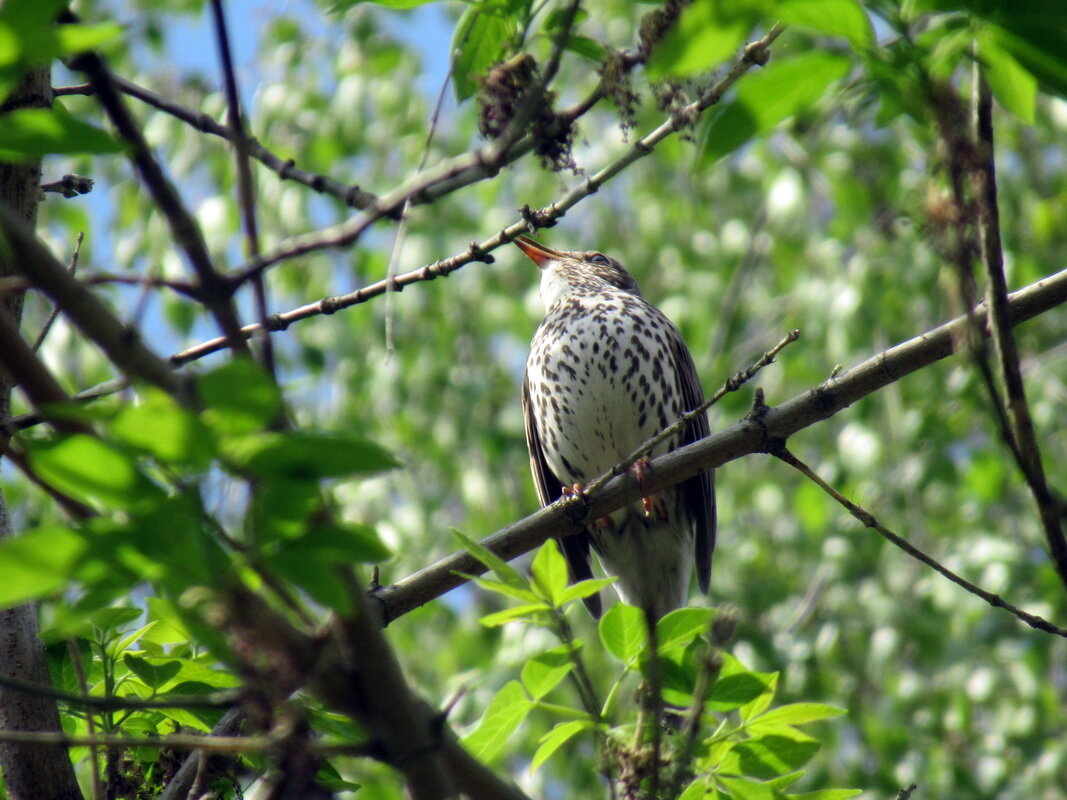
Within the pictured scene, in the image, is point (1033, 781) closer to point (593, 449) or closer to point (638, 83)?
point (593, 449)

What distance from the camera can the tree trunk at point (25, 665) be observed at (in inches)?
82.1

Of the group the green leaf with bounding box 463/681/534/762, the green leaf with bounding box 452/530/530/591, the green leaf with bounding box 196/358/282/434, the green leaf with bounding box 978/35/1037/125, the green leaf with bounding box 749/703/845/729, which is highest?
the green leaf with bounding box 978/35/1037/125

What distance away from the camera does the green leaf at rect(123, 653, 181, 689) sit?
1.99 meters

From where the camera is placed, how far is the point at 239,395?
40.8 inches

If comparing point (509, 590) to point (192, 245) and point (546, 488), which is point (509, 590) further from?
point (546, 488)

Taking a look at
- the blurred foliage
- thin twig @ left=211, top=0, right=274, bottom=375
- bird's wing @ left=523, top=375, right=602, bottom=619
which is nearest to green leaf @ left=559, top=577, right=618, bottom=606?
thin twig @ left=211, top=0, right=274, bottom=375

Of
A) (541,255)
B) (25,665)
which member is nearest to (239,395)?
(25,665)

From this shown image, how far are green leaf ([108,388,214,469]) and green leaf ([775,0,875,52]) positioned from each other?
2.35 feet

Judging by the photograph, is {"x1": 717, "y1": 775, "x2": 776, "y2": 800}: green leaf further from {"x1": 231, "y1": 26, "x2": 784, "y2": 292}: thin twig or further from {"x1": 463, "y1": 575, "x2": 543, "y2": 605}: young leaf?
{"x1": 231, "y1": 26, "x2": 784, "y2": 292}: thin twig

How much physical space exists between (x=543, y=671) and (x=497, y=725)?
0.12 meters

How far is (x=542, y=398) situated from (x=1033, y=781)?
3.08 meters

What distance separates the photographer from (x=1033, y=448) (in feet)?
4.75

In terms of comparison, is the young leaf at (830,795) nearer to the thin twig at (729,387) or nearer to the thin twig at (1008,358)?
the thin twig at (1008,358)

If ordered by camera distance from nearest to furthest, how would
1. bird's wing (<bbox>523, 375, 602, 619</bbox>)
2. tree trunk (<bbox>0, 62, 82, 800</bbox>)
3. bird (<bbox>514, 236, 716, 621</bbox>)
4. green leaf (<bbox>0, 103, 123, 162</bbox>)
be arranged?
green leaf (<bbox>0, 103, 123, 162</bbox>) → tree trunk (<bbox>0, 62, 82, 800</bbox>) → bird (<bbox>514, 236, 716, 621</bbox>) → bird's wing (<bbox>523, 375, 602, 619</bbox>)
